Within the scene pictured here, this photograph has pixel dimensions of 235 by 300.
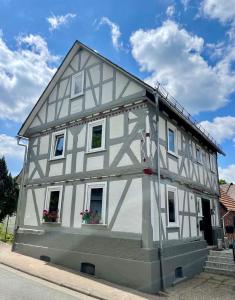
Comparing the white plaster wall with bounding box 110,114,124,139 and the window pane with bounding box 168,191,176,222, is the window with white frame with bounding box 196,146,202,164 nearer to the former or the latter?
the window pane with bounding box 168,191,176,222

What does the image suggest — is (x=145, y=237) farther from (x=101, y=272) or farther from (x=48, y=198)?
(x=48, y=198)

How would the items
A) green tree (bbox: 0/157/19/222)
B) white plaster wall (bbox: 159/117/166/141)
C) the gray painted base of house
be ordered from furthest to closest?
green tree (bbox: 0/157/19/222) < white plaster wall (bbox: 159/117/166/141) < the gray painted base of house

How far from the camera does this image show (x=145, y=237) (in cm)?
896

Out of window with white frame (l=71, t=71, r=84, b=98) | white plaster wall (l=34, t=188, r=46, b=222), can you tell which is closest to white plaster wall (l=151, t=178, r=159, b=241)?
white plaster wall (l=34, t=188, r=46, b=222)

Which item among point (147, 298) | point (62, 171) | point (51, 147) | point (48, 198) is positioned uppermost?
point (51, 147)

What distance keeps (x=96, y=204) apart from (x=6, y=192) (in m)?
8.98

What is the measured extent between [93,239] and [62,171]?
11.8 ft

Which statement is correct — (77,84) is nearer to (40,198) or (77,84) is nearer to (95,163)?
(95,163)

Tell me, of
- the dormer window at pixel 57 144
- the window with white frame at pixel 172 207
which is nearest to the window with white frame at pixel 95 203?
the window with white frame at pixel 172 207

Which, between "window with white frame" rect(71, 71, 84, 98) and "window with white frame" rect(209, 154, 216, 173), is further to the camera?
"window with white frame" rect(209, 154, 216, 173)

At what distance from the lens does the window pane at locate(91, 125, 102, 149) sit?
1152 cm

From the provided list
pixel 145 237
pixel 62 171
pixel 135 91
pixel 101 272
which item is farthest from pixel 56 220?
pixel 135 91

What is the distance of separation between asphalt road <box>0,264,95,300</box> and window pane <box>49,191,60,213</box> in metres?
3.46

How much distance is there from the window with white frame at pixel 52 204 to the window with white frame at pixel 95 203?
5.60ft
